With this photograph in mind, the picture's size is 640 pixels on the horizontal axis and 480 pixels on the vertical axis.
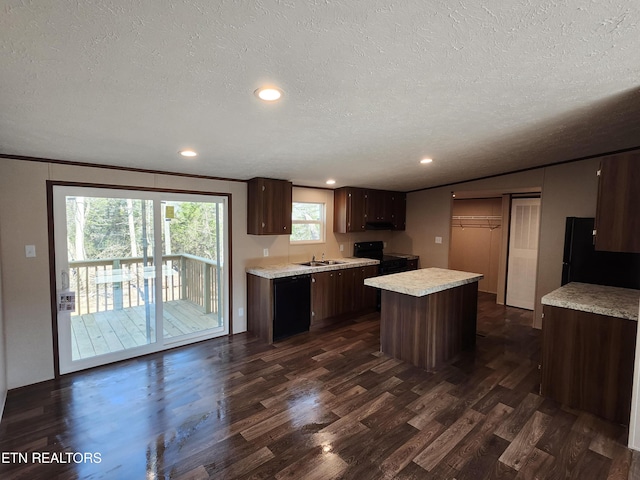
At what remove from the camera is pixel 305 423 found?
2369 millimetres

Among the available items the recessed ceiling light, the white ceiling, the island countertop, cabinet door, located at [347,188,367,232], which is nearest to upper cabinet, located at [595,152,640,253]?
the white ceiling

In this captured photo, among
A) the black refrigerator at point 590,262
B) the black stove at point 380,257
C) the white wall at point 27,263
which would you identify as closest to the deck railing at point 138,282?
the white wall at point 27,263

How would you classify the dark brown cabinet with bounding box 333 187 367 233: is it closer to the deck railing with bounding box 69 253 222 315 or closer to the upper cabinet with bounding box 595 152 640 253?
the deck railing with bounding box 69 253 222 315

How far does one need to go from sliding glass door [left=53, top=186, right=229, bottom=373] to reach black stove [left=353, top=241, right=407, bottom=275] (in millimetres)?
2606

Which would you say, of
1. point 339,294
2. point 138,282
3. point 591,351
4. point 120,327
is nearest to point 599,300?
point 591,351

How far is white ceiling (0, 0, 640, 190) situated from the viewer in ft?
3.51

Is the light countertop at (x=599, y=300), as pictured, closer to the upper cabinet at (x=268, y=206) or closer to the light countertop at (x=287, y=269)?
the light countertop at (x=287, y=269)

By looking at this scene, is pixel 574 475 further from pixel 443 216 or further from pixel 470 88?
pixel 443 216

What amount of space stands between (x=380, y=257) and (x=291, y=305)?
8.10 feet

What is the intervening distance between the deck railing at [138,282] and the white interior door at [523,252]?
5.14m

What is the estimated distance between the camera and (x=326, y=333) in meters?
4.34

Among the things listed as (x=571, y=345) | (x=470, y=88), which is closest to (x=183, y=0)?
(x=470, y=88)

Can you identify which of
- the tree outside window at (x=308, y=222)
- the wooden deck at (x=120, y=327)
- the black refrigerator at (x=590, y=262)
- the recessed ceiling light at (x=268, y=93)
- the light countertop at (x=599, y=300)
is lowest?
the wooden deck at (x=120, y=327)

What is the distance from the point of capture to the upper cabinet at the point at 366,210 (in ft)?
17.5
